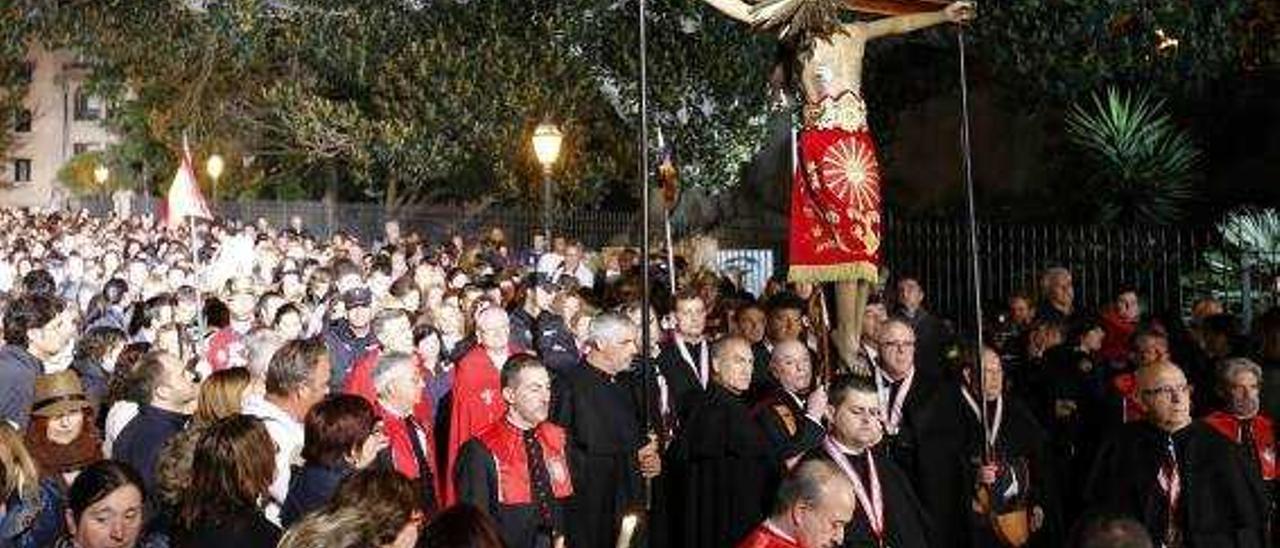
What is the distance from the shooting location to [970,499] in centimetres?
762

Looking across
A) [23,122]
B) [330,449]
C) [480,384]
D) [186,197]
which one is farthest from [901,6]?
[23,122]

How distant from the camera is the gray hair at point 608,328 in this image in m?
7.77

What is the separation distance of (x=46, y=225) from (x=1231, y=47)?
25.5m

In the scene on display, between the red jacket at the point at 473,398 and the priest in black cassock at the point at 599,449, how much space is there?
0.52m

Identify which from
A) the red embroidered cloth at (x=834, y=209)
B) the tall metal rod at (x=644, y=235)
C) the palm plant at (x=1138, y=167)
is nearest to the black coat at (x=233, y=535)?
the tall metal rod at (x=644, y=235)

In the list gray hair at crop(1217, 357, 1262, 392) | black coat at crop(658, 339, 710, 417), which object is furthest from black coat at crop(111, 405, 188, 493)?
gray hair at crop(1217, 357, 1262, 392)

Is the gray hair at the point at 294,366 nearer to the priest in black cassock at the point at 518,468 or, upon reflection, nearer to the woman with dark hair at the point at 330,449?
the priest in black cassock at the point at 518,468

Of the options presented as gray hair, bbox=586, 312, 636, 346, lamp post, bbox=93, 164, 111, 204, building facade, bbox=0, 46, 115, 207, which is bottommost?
gray hair, bbox=586, 312, 636, 346

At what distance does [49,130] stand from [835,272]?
3036 inches

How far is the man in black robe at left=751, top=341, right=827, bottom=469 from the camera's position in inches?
286

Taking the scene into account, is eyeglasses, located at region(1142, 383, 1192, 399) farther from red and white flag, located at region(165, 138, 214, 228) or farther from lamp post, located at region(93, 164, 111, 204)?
lamp post, located at region(93, 164, 111, 204)

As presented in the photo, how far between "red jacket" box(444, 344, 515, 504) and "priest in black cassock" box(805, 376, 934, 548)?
242cm

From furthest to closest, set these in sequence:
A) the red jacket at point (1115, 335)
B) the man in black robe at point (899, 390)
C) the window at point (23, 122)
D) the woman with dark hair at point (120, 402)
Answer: the window at point (23, 122) → the red jacket at point (1115, 335) → the man in black robe at point (899, 390) → the woman with dark hair at point (120, 402)

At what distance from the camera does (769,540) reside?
4.77m
